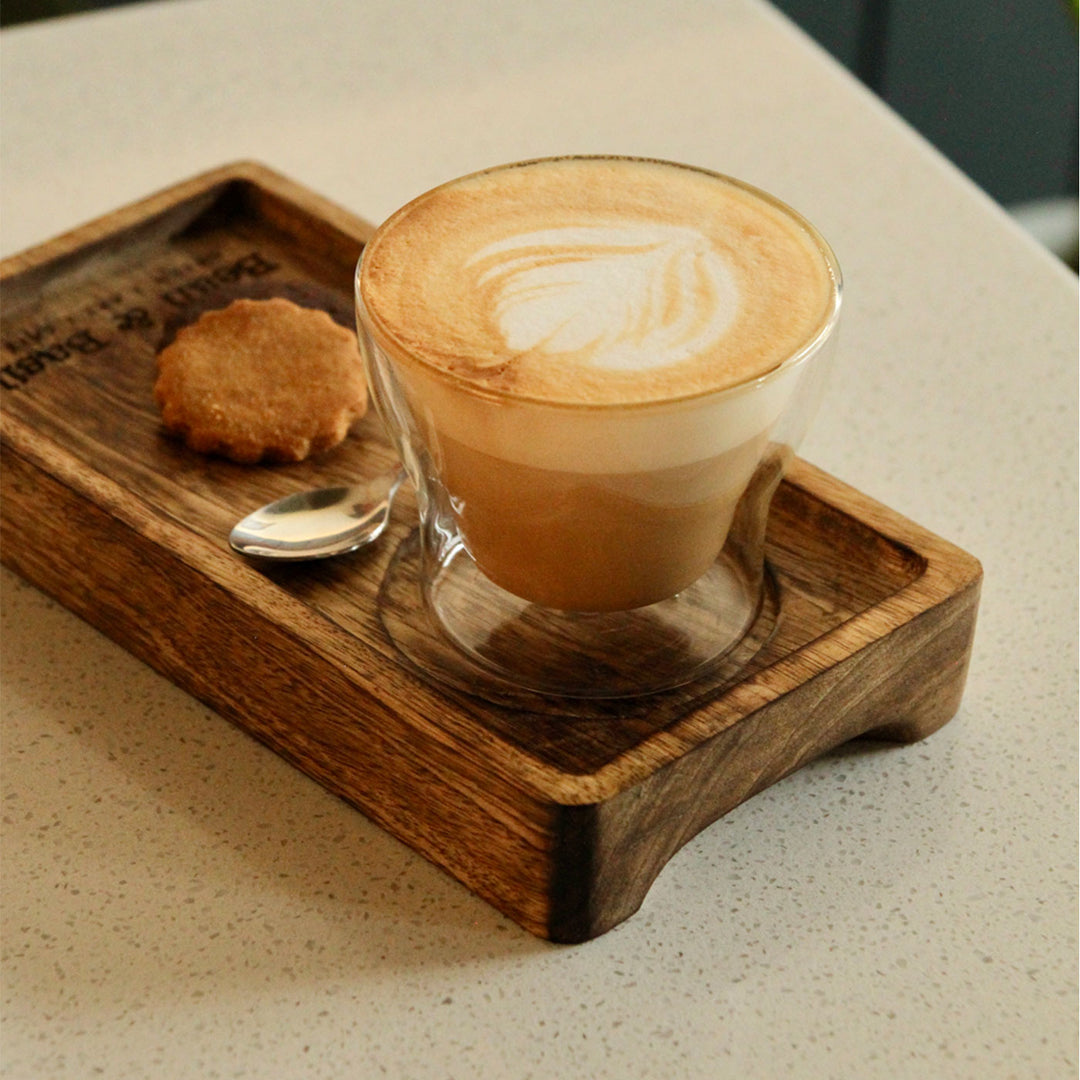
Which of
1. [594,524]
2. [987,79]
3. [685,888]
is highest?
[594,524]

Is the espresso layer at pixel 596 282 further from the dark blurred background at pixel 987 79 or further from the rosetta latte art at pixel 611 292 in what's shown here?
the dark blurred background at pixel 987 79

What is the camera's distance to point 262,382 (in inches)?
33.0

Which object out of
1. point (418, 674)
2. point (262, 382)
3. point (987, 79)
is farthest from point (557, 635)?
point (987, 79)

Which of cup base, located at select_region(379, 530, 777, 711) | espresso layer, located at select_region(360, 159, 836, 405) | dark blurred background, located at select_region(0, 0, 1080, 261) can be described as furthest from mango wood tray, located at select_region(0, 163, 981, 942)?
dark blurred background, located at select_region(0, 0, 1080, 261)

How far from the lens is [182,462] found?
2.64 ft

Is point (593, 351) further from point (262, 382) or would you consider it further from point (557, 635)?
point (262, 382)

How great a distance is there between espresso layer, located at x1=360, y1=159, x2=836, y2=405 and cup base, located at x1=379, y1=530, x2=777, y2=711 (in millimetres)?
148

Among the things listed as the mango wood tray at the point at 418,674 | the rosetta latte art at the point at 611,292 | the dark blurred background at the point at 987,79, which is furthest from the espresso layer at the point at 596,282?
the dark blurred background at the point at 987,79

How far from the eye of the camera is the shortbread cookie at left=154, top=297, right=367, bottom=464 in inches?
31.7

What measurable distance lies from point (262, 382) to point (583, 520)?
11.4 inches

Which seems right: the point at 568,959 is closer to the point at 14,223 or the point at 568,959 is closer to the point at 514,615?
the point at 514,615

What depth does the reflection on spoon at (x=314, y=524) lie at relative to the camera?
0.72 meters

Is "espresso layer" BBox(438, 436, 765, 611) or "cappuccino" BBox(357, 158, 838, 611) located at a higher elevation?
"cappuccino" BBox(357, 158, 838, 611)

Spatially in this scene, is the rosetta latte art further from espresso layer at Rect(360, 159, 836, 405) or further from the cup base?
the cup base
